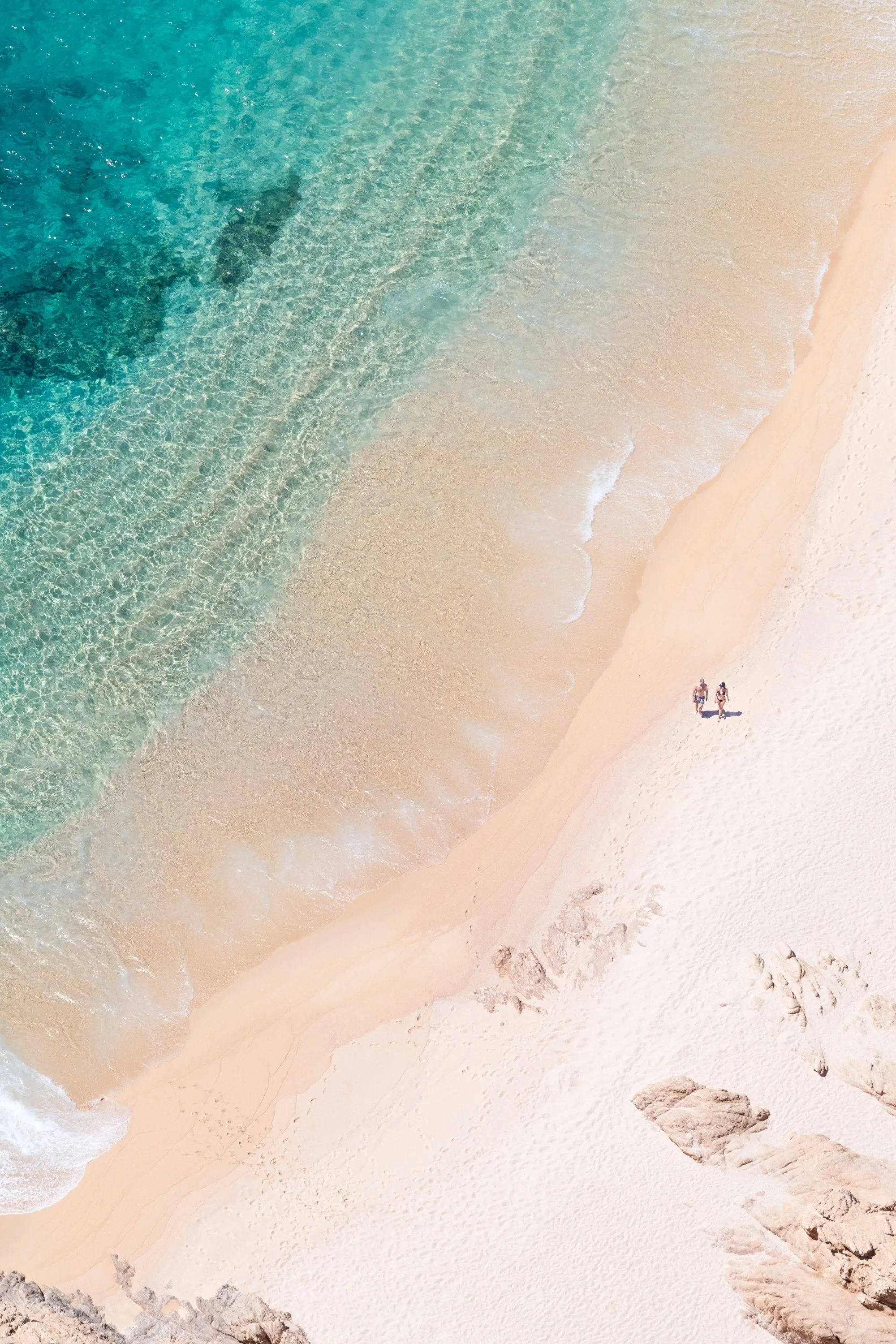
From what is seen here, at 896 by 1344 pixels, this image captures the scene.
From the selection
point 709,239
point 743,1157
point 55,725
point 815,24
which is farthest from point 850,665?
point 815,24

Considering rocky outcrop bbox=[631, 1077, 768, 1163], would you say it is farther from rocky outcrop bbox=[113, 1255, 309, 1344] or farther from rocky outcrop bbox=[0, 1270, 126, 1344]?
rocky outcrop bbox=[0, 1270, 126, 1344]

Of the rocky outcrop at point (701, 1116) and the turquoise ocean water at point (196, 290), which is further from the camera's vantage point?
the turquoise ocean water at point (196, 290)

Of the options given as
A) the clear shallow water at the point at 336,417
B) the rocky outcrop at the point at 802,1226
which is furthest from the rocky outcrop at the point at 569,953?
the clear shallow water at the point at 336,417

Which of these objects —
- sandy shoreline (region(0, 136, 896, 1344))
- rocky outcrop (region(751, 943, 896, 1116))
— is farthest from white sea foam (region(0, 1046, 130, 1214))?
rocky outcrop (region(751, 943, 896, 1116))

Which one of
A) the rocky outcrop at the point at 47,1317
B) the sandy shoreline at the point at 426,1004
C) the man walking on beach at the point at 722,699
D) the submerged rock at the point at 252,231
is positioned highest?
the submerged rock at the point at 252,231

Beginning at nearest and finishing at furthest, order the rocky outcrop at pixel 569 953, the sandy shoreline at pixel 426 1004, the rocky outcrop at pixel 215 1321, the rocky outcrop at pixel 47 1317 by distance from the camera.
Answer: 1. the rocky outcrop at pixel 47 1317
2. the rocky outcrop at pixel 215 1321
3. the sandy shoreline at pixel 426 1004
4. the rocky outcrop at pixel 569 953

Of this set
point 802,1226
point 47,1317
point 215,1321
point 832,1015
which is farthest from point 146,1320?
point 832,1015

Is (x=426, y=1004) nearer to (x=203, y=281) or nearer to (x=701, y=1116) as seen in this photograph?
(x=701, y=1116)

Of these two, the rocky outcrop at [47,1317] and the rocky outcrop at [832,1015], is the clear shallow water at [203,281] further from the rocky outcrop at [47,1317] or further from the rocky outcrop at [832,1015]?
the rocky outcrop at [832,1015]
